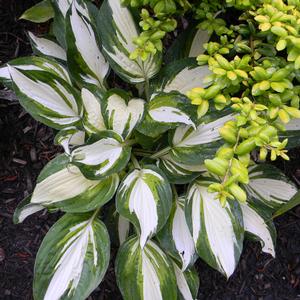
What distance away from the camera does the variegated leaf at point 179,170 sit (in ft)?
3.90

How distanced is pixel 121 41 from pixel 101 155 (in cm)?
29

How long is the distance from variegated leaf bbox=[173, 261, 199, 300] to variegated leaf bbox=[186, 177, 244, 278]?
161 millimetres

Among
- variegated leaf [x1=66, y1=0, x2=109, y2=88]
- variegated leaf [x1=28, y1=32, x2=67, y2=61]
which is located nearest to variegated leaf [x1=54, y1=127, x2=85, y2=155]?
variegated leaf [x1=66, y1=0, x2=109, y2=88]

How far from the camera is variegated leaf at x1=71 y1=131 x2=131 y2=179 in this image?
3.45 feet

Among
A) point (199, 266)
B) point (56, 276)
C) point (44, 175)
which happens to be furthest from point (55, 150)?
point (199, 266)

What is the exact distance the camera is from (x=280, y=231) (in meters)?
1.50

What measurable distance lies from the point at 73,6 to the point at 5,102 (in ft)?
1.71

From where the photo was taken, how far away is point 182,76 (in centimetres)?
118

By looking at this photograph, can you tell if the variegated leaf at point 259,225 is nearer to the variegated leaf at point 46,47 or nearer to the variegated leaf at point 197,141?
the variegated leaf at point 197,141

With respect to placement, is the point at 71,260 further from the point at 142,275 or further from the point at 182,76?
the point at 182,76

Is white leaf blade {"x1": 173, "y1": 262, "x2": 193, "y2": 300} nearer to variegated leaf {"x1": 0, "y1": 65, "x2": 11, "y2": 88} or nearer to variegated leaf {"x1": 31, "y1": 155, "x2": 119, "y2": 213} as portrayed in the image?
variegated leaf {"x1": 31, "y1": 155, "x2": 119, "y2": 213}

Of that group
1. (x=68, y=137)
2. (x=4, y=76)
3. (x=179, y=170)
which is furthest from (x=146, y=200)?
(x=4, y=76)

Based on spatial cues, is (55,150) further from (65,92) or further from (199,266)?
(199,266)

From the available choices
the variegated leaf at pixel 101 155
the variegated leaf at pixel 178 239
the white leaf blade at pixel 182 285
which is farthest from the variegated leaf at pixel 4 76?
the white leaf blade at pixel 182 285
